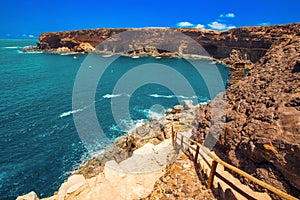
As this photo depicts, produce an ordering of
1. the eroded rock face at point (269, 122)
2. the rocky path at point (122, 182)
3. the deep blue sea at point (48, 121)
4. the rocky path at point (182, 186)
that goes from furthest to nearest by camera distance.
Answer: the deep blue sea at point (48, 121) < the rocky path at point (122, 182) < the rocky path at point (182, 186) < the eroded rock face at point (269, 122)

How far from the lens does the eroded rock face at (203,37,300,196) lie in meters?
5.43

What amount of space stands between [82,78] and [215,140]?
165 feet

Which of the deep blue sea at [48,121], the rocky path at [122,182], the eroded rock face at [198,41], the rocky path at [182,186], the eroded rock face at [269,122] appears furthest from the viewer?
the eroded rock face at [198,41]

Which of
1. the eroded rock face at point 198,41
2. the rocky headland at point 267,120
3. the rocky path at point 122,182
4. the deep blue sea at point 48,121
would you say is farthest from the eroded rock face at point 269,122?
the eroded rock face at point 198,41

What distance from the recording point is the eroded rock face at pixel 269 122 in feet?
17.8

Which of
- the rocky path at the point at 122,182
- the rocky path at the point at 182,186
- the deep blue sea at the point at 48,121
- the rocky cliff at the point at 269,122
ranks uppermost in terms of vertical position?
the rocky cliff at the point at 269,122

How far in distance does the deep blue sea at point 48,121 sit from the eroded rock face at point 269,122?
612 inches

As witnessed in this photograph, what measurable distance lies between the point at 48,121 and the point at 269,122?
1108 inches

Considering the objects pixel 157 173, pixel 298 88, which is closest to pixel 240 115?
pixel 298 88

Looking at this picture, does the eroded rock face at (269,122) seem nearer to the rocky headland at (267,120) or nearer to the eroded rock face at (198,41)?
the rocky headland at (267,120)

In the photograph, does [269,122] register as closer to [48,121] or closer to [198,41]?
[48,121]

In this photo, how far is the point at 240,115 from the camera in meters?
8.12

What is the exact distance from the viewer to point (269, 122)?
6438 mm

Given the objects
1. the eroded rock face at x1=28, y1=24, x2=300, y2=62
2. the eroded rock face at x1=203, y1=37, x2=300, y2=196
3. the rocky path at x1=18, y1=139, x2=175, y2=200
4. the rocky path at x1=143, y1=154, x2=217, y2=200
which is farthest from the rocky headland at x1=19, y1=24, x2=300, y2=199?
the eroded rock face at x1=28, y1=24, x2=300, y2=62
